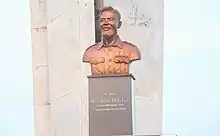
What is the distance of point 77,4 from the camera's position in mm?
2016

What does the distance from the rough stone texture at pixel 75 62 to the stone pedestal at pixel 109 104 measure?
1.13 ft

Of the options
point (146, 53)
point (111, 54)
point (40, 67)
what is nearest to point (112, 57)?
point (111, 54)

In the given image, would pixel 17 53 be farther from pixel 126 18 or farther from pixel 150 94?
pixel 150 94

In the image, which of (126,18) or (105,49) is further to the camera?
(126,18)

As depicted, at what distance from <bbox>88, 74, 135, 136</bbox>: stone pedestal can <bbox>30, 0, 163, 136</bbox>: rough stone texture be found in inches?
13.6

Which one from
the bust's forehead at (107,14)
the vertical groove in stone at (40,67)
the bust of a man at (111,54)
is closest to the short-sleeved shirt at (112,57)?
the bust of a man at (111,54)

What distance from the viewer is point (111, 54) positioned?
6.00ft

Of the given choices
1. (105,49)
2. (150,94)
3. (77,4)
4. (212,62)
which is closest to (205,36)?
(212,62)

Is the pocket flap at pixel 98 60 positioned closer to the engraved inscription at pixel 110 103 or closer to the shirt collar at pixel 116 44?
the shirt collar at pixel 116 44

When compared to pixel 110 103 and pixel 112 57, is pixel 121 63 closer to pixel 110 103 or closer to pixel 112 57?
pixel 112 57

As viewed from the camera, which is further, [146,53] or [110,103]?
[146,53]

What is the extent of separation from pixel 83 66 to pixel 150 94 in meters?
0.44

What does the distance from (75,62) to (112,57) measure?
0.33m

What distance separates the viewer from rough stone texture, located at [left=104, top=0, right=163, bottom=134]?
2029 mm
